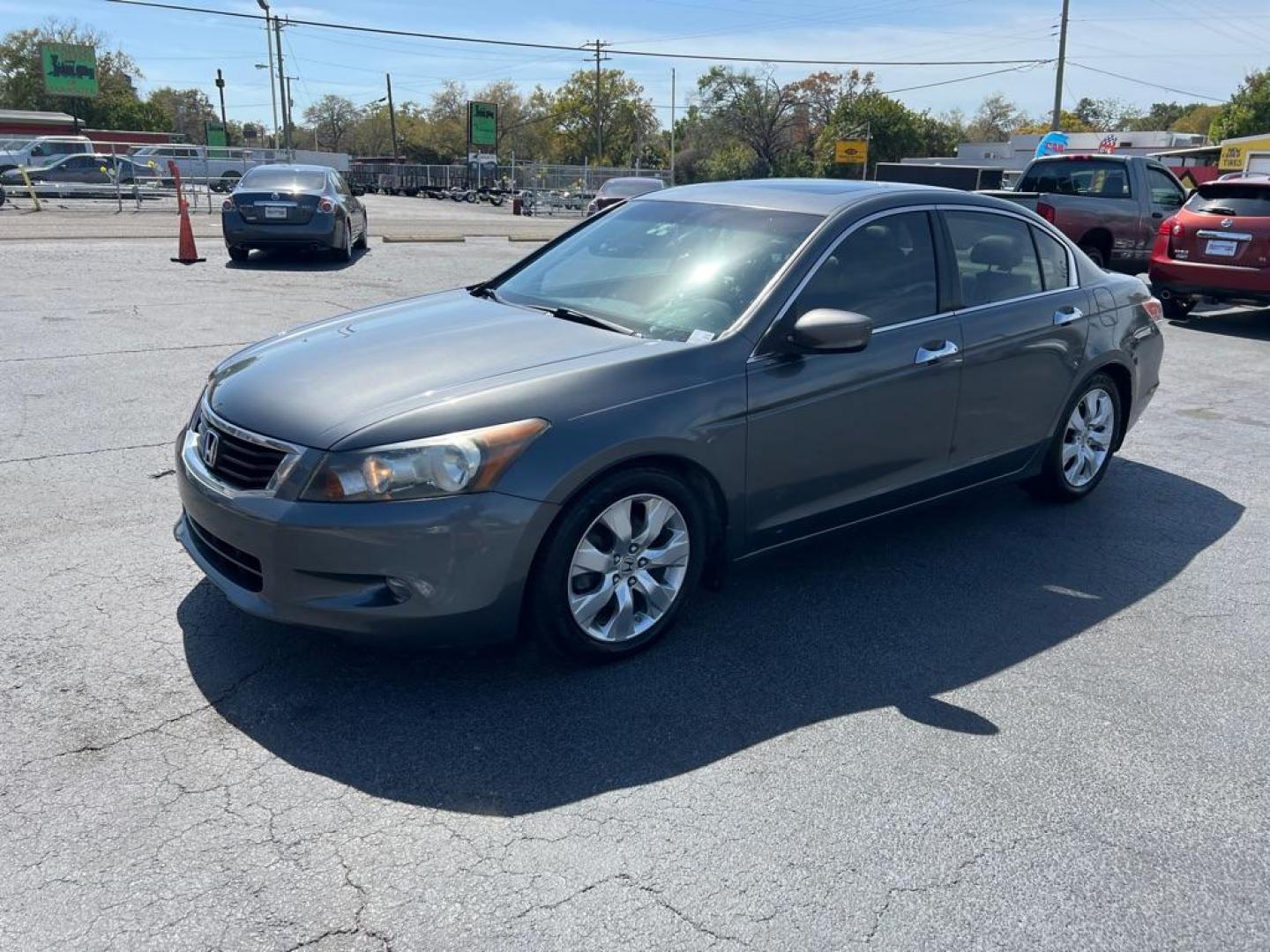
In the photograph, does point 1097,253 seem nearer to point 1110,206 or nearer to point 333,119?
point 1110,206

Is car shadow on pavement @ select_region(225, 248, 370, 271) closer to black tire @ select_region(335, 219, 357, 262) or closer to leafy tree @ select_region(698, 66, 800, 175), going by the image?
black tire @ select_region(335, 219, 357, 262)

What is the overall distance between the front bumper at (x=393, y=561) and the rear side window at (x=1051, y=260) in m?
3.32

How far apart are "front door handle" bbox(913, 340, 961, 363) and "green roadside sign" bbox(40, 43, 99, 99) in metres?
81.3

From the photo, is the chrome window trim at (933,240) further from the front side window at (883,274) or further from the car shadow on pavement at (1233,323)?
the car shadow on pavement at (1233,323)

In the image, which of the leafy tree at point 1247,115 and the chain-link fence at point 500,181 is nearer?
the chain-link fence at point 500,181

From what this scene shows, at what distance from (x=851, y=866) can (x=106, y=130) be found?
86435 millimetres

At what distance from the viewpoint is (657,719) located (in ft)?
11.2

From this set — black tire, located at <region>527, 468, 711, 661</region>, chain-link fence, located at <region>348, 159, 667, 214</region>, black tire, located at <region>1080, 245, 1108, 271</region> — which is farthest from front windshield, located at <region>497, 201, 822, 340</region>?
chain-link fence, located at <region>348, 159, 667, 214</region>

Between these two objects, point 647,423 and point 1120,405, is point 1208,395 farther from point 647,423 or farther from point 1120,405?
point 647,423

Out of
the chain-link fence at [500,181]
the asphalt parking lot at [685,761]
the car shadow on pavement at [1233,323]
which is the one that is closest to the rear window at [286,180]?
the asphalt parking lot at [685,761]

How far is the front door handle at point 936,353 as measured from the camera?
4.51m

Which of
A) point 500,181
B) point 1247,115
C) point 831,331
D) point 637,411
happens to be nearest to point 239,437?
point 637,411

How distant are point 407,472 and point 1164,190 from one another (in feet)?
48.9

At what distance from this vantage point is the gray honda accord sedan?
328 centimetres
